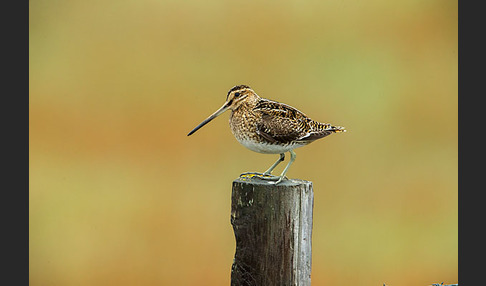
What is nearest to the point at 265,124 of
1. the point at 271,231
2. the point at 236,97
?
the point at 236,97

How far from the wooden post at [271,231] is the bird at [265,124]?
383 millimetres

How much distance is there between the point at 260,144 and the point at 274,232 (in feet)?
2.35

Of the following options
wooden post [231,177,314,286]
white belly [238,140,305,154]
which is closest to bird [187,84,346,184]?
white belly [238,140,305,154]

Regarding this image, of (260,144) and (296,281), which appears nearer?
(296,281)

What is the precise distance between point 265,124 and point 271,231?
31.6 inches

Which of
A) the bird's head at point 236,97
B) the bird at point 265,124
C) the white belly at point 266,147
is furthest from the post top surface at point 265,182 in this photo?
the bird's head at point 236,97

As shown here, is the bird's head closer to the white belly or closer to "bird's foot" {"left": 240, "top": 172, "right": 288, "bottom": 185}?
the white belly

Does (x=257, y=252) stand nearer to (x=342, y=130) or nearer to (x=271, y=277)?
(x=271, y=277)

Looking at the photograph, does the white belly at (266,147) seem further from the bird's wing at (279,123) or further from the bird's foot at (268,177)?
the bird's foot at (268,177)

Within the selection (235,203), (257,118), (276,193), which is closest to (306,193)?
(276,193)

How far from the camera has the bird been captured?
354 cm

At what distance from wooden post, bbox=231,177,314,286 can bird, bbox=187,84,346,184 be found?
38cm

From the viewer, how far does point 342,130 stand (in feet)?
12.6

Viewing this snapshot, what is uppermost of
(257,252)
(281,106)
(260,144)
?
(281,106)
